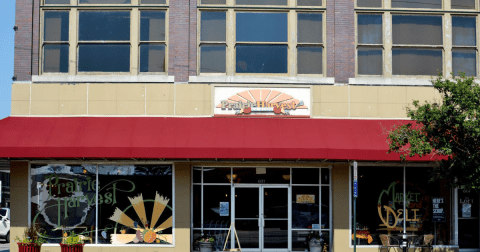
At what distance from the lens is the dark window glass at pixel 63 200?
56.9 ft

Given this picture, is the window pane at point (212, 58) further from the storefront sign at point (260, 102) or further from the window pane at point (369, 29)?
the window pane at point (369, 29)

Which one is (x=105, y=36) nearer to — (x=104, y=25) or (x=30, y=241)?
(x=104, y=25)

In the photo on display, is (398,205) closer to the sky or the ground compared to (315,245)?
closer to the sky

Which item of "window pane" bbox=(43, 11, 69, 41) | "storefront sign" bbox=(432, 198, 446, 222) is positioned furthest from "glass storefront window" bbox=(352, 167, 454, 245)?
"window pane" bbox=(43, 11, 69, 41)

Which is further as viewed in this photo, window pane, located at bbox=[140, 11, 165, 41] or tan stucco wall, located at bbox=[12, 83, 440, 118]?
window pane, located at bbox=[140, 11, 165, 41]

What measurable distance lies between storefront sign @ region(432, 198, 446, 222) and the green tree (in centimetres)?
376

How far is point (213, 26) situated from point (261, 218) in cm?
653

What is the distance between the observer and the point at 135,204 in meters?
17.5

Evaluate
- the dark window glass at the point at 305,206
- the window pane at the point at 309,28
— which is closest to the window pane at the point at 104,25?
the window pane at the point at 309,28

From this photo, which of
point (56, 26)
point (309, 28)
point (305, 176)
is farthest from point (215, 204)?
point (56, 26)

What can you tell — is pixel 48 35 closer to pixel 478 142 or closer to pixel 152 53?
pixel 152 53

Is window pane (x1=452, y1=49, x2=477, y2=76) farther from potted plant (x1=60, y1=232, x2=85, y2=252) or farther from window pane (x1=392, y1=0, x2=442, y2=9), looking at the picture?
potted plant (x1=60, y1=232, x2=85, y2=252)

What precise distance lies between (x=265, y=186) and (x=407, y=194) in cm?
463

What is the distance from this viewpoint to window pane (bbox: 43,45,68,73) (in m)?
17.8
